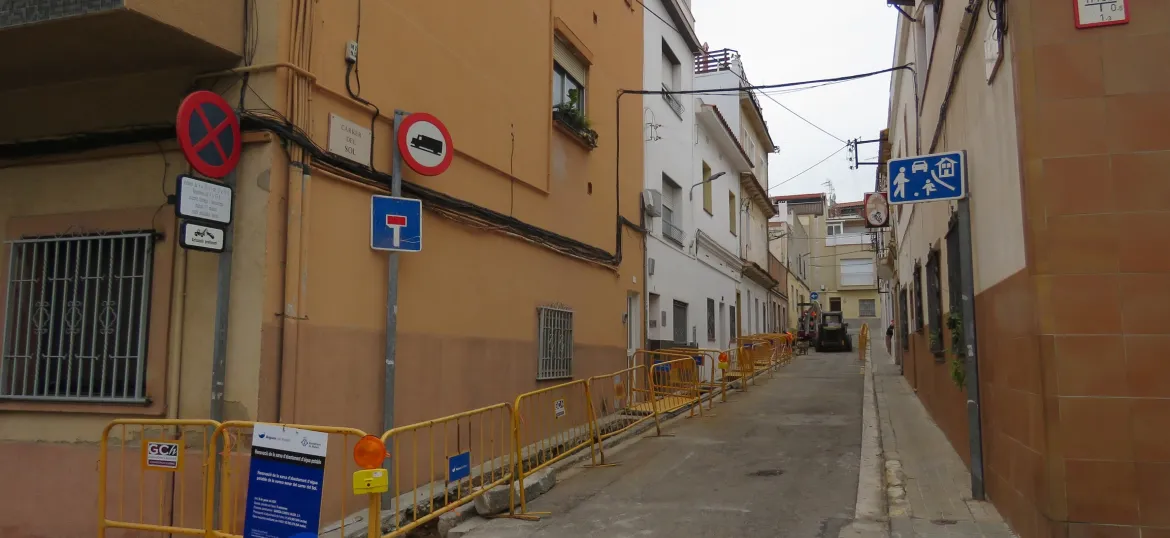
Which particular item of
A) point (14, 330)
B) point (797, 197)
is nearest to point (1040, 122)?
point (14, 330)

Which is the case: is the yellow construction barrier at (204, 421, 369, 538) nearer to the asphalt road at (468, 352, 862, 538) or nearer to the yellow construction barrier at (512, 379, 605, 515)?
the asphalt road at (468, 352, 862, 538)

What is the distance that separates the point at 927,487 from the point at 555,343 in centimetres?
491

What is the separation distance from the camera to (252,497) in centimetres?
449

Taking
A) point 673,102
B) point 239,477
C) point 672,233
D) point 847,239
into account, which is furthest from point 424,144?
point 847,239

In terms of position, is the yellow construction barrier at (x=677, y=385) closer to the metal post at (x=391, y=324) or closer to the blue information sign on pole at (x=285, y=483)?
the metal post at (x=391, y=324)

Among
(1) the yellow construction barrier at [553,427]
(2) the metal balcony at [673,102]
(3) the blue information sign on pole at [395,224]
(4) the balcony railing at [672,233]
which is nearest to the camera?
(3) the blue information sign on pole at [395,224]

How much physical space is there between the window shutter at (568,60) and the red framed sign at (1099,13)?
7.13 m

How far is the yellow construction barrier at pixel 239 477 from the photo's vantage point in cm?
495

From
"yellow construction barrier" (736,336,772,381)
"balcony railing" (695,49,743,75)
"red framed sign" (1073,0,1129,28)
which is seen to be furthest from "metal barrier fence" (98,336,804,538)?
"balcony railing" (695,49,743,75)

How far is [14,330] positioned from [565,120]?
6861 millimetres

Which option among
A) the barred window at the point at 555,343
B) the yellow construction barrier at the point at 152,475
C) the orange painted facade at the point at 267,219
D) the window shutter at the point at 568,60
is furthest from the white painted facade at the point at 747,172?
the yellow construction barrier at the point at 152,475

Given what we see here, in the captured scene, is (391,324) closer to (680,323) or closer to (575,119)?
(575,119)

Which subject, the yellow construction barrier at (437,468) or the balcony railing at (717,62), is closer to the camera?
the yellow construction barrier at (437,468)

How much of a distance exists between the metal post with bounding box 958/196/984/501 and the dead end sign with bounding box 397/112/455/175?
4686 millimetres
